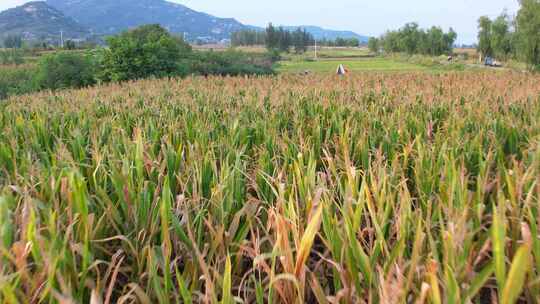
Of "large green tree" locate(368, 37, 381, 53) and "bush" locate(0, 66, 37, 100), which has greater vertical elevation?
"large green tree" locate(368, 37, 381, 53)

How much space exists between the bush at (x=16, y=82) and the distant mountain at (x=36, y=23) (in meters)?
129

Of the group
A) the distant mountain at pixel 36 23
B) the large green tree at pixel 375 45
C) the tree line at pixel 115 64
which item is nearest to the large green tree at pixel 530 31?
the tree line at pixel 115 64

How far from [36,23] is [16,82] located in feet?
533

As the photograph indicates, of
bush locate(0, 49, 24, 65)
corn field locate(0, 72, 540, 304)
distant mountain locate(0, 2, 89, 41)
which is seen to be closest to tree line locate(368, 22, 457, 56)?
bush locate(0, 49, 24, 65)

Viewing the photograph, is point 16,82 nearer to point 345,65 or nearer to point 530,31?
point 345,65

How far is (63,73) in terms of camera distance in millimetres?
19094

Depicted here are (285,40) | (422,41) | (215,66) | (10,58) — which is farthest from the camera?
(285,40)

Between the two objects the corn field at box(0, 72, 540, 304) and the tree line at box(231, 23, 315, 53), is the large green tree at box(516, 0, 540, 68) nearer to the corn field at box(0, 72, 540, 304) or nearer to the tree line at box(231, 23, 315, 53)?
the corn field at box(0, 72, 540, 304)

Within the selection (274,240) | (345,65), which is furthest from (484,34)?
(274,240)

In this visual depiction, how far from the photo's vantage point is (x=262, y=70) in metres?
28.6

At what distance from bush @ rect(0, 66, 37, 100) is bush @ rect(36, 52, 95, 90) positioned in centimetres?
114

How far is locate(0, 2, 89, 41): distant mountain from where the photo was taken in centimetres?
14850

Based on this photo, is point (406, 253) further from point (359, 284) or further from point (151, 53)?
point (151, 53)

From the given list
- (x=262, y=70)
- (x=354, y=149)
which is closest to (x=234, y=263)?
(x=354, y=149)
